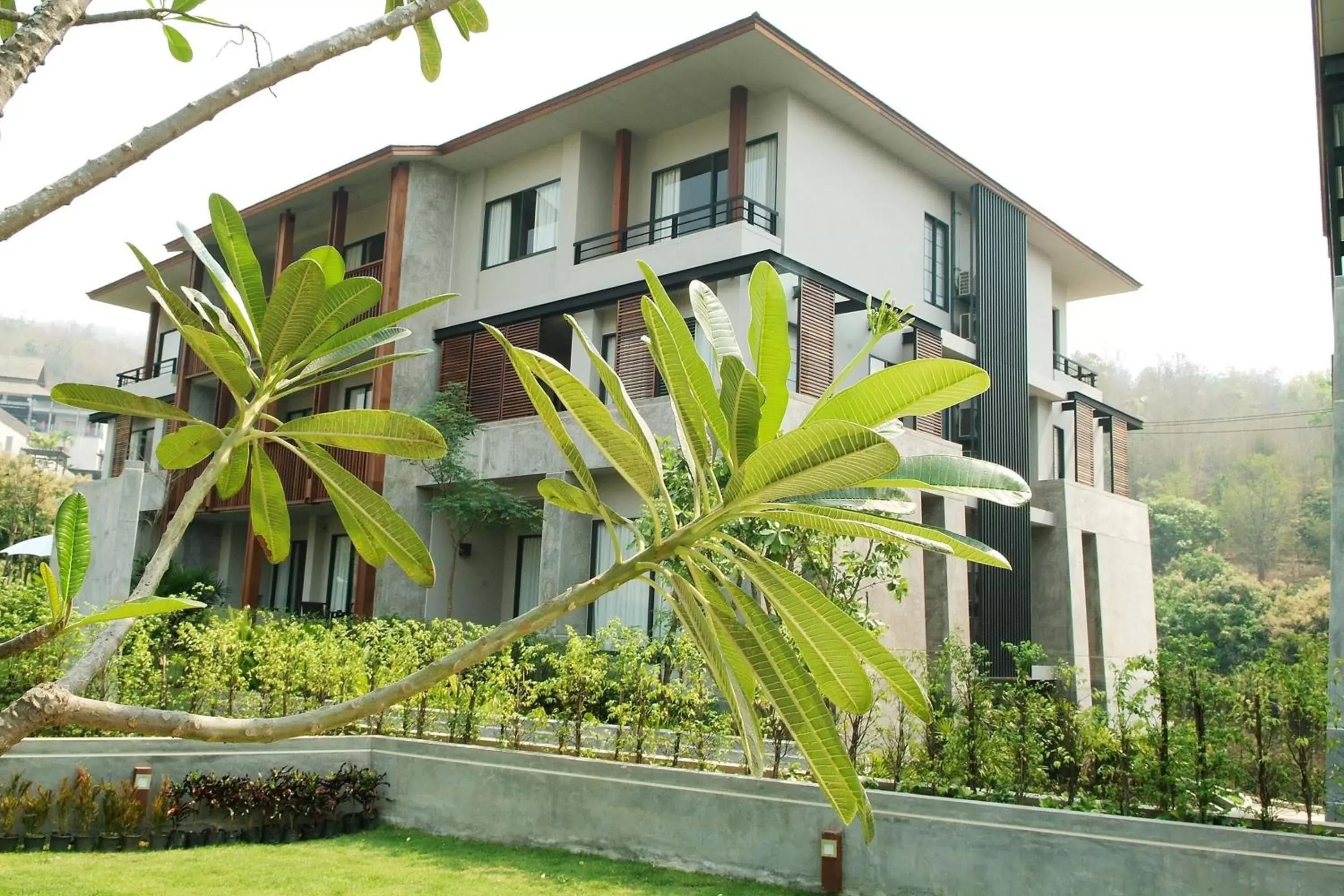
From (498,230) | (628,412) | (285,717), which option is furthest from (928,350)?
(285,717)

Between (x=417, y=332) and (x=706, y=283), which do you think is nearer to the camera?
(x=706, y=283)

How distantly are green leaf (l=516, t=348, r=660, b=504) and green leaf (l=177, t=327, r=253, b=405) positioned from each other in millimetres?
896

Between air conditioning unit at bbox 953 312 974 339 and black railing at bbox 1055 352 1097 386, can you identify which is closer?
air conditioning unit at bbox 953 312 974 339

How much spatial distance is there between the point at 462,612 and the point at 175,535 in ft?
48.8

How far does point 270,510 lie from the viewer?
12.4 ft

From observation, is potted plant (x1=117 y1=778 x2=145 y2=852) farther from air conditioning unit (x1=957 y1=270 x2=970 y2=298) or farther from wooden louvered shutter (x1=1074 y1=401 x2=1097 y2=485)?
wooden louvered shutter (x1=1074 y1=401 x2=1097 y2=485)

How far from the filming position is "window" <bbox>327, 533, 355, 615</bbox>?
19453 mm

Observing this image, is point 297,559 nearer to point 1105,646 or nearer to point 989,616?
point 989,616

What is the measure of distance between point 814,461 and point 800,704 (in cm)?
60

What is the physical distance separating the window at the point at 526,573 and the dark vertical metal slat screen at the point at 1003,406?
7.30 meters

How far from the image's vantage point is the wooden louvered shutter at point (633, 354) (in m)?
15.4

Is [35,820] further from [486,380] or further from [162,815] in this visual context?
[486,380]

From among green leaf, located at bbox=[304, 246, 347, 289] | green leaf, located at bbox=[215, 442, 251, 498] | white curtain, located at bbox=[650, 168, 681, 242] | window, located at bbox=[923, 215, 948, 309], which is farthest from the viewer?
window, located at bbox=[923, 215, 948, 309]

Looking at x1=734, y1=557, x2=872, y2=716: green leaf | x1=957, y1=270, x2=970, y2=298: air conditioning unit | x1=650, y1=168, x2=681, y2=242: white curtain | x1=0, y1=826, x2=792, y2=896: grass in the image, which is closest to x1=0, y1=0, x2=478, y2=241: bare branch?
x1=734, y1=557, x2=872, y2=716: green leaf
